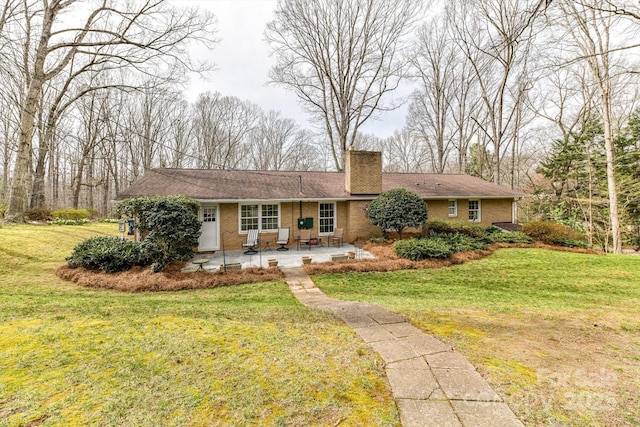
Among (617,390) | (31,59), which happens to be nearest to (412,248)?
(617,390)

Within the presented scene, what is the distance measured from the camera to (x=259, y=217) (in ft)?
44.2

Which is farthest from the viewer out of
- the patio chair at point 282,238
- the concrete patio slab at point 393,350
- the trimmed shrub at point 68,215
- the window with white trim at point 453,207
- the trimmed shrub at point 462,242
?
the trimmed shrub at point 68,215

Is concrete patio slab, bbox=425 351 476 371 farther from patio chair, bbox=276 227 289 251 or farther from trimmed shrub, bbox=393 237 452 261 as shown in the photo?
patio chair, bbox=276 227 289 251

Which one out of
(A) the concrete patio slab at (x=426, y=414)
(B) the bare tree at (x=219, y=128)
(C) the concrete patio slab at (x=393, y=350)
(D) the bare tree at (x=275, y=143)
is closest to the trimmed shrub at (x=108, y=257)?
(C) the concrete patio slab at (x=393, y=350)

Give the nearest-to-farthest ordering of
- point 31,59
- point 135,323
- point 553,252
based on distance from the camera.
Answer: point 135,323 < point 553,252 < point 31,59

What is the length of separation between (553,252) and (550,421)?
13.4 m

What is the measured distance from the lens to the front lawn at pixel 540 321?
9.03 feet

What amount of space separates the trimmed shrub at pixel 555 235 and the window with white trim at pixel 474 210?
9.39 feet

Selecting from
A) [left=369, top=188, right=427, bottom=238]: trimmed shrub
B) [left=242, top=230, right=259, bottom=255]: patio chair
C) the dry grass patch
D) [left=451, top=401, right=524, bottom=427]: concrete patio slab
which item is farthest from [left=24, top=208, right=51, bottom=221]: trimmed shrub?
[left=451, top=401, right=524, bottom=427]: concrete patio slab

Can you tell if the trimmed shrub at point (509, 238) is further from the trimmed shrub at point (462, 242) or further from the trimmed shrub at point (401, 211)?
the trimmed shrub at point (401, 211)

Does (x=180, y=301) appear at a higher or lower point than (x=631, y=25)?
lower

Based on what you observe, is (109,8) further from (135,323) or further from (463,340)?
(463,340)

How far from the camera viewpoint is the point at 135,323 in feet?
14.4

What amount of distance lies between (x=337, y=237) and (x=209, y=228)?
6028mm
